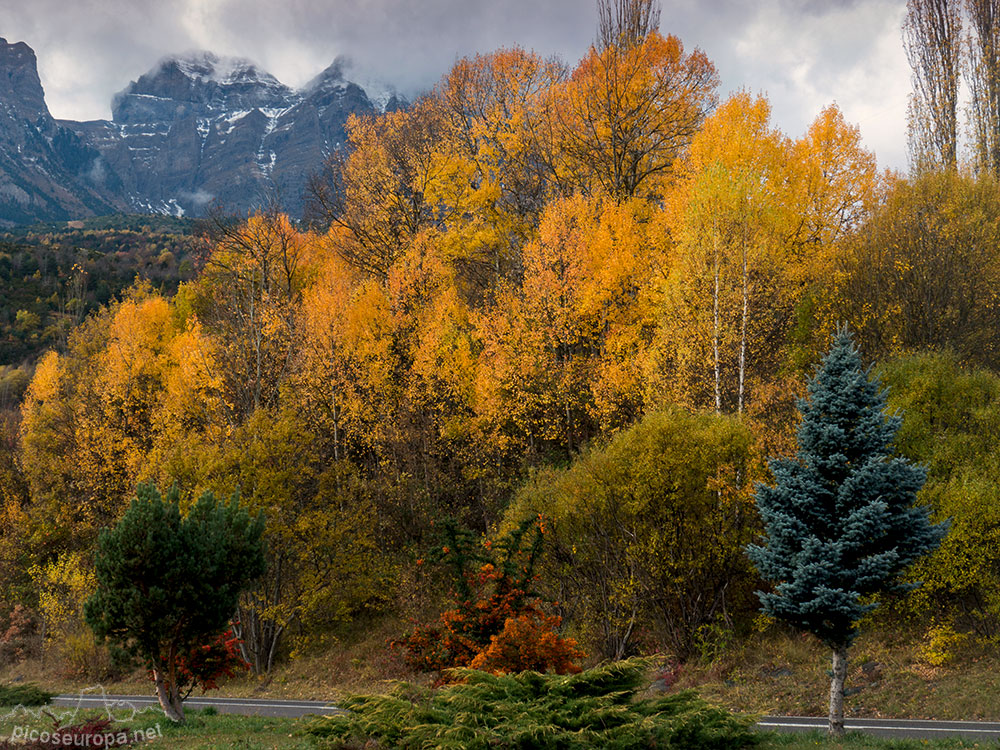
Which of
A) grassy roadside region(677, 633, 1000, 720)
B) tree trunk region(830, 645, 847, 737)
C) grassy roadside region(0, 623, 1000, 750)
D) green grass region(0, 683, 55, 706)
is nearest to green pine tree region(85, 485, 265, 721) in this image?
grassy roadside region(0, 623, 1000, 750)

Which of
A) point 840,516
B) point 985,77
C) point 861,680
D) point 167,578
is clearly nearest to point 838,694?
point 840,516

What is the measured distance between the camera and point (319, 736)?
10078 mm

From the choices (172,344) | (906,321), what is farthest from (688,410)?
(172,344)

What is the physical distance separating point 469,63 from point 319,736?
3511 centimetres

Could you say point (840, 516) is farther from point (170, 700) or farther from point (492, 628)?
point (170, 700)

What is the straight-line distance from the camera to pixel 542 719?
29.0 ft

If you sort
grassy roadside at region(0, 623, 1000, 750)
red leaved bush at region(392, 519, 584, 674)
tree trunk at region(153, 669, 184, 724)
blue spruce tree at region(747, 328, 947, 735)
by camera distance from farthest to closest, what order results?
1. tree trunk at region(153, 669, 184, 724)
2. red leaved bush at region(392, 519, 584, 674)
3. grassy roadside at region(0, 623, 1000, 750)
4. blue spruce tree at region(747, 328, 947, 735)

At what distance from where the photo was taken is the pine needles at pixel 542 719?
859 cm

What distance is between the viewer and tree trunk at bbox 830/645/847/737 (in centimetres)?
1174

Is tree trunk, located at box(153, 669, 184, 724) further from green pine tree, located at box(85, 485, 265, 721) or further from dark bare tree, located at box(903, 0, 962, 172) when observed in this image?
dark bare tree, located at box(903, 0, 962, 172)

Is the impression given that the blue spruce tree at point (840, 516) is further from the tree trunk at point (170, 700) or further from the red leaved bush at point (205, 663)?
the tree trunk at point (170, 700)

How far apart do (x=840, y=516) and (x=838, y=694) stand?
3218 mm

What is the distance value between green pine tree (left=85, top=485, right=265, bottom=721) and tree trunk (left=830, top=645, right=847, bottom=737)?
1187 cm

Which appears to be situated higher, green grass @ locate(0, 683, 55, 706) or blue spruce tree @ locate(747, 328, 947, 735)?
blue spruce tree @ locate(747, 328, 947, 735)
